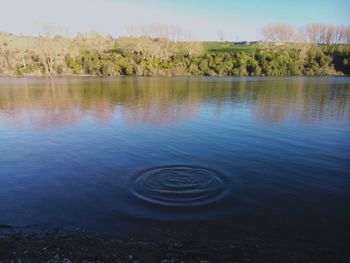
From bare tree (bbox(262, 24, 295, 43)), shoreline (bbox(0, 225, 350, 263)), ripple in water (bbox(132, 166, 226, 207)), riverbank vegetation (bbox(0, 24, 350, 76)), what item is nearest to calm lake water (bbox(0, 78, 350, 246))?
ripple in water (bbox(132, 166, 226, 207))

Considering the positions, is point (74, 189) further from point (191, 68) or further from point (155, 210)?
point (191, 68)

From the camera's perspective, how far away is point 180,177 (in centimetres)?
1114

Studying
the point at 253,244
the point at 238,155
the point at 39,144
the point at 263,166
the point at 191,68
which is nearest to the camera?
the point at 253,244

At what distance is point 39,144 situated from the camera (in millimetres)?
16312

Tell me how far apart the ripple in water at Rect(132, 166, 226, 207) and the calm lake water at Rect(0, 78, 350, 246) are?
0.04m

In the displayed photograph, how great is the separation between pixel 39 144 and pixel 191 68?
99.3m

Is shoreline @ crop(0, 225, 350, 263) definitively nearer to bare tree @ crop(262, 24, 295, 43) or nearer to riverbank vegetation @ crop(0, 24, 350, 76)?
riverbank vegetation @ crop(0, 24, 350, 76)

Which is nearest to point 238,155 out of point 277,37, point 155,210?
point 155,210

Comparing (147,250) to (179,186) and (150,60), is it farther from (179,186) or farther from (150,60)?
(150,60)

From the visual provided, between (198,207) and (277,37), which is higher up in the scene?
(277,37)

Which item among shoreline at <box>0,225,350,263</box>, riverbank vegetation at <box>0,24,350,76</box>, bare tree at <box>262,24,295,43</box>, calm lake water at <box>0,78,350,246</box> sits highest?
Answer: bare tree at <box>262,24,295,43</box>

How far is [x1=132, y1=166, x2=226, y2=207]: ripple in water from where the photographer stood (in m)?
9.35

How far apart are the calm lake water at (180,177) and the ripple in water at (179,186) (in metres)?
0.04

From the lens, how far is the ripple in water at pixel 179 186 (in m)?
9.35
